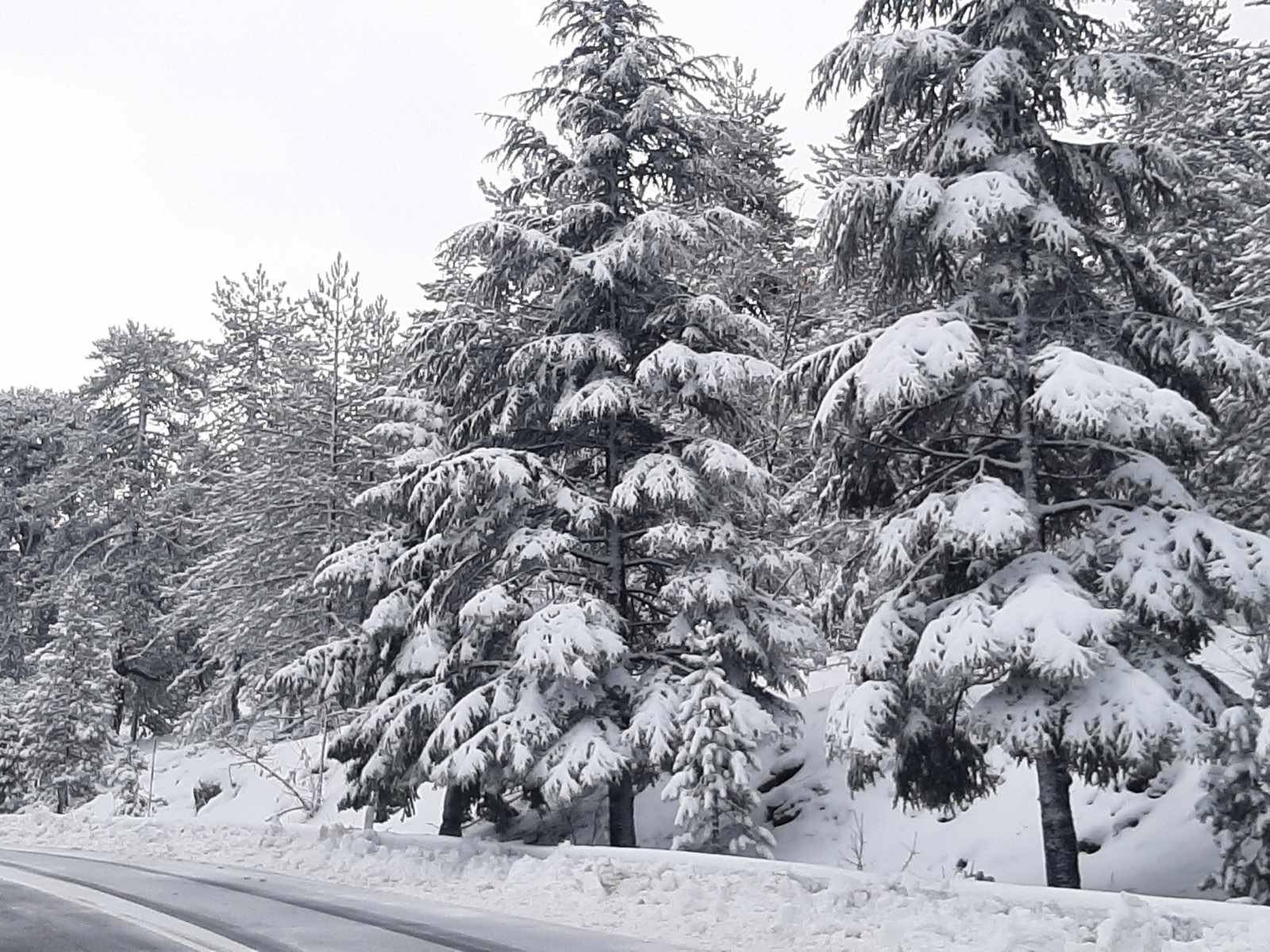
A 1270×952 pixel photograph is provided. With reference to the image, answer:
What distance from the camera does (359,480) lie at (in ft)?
92.4

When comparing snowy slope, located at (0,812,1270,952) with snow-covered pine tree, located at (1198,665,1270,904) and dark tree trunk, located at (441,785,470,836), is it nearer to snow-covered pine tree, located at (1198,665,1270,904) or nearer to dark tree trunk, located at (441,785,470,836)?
dark tree trunk, located at (441,785,470,836)

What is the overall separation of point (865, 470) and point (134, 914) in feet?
29.1

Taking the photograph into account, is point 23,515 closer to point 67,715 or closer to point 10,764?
point 10,764

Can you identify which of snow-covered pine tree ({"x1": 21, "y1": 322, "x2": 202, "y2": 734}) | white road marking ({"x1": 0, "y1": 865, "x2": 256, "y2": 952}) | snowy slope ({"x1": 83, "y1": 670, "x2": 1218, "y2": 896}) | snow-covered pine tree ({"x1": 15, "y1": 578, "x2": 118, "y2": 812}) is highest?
snow-covered pine tree ({"x1": 21, "y1": 322, "x2": 202, "y2": 734})

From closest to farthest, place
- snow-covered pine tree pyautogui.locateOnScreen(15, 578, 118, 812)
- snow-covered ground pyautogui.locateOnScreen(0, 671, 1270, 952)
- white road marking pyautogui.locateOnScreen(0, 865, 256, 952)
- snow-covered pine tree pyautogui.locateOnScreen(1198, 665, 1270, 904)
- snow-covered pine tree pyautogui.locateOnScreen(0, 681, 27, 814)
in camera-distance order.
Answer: snow-covered ground pyautogui.locateOnScreen(0, 671, 1270, 952) → white road marking pyautogui.locateOnScreen(0, 865, 256, 952) → snow-covered pine tree pyautogui.locateOnScreen(1198, 665, 1270, 904) → snow-covered pine tree pyautogui.locateOnScreen(15, 578, 118, 812) → snow-covered pine tree pyautogui.locateOnScreen(0, 681, 27, 814)

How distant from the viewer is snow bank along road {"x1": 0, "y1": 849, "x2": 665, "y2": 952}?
325 inches

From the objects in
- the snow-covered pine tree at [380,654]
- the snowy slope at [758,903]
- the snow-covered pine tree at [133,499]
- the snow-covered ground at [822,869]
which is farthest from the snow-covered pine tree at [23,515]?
the snowy slope at [758,903]

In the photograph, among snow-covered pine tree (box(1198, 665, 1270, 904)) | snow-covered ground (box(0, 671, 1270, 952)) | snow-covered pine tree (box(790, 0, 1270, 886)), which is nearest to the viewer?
snow-covered ground (box(0, 671, 1270, 952))

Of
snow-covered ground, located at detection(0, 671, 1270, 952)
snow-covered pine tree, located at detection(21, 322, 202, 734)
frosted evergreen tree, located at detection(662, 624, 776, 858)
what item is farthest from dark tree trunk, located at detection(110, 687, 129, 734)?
frosted evergreen tree, located at detection(662, 624, 776, 858)

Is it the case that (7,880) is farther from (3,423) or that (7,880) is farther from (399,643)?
(3,423)

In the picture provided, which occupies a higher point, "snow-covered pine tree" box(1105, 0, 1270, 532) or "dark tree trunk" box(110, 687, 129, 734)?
"snow-covered pine tree" box(1105, 0, 1270, 532)

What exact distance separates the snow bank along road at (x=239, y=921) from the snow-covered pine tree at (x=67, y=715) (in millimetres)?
21003

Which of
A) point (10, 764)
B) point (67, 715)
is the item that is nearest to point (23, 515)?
point (10, 764)

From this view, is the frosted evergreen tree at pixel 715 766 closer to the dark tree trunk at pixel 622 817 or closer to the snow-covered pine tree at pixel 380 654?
the dark tree trunk at pixel 622 817
